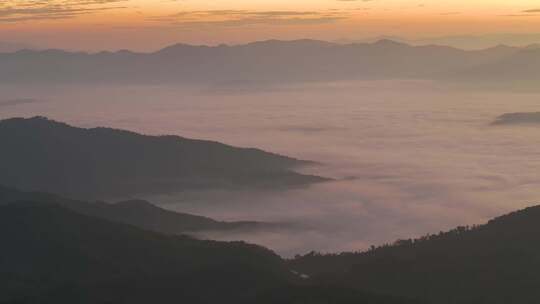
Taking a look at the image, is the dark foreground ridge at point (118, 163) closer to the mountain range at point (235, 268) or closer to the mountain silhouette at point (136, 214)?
the mountain silhouette at point (136, 214)

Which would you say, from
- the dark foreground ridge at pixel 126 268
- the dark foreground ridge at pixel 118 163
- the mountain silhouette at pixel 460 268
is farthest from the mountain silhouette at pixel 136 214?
the dark foreground ridge at pixel 118 163

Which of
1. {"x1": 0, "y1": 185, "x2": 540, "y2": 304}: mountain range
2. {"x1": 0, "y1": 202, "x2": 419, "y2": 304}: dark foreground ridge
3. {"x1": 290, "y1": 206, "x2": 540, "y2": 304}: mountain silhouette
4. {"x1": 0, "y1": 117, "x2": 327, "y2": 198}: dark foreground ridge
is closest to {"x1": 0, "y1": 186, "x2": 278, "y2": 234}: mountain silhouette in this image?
{"x1": 0, "y1": 202, "x2": 419, "y2": 304}: dark foreground ridge

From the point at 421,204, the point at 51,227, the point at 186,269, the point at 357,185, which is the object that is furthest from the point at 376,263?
the point at 357,185

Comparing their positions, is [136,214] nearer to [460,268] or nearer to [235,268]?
[235,268]

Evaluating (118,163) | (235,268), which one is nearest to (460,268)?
(235,268)

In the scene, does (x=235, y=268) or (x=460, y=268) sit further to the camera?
(x=460, y=268)

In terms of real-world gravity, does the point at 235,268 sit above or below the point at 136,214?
below

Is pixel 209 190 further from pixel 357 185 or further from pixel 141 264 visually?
pixel 141 264
